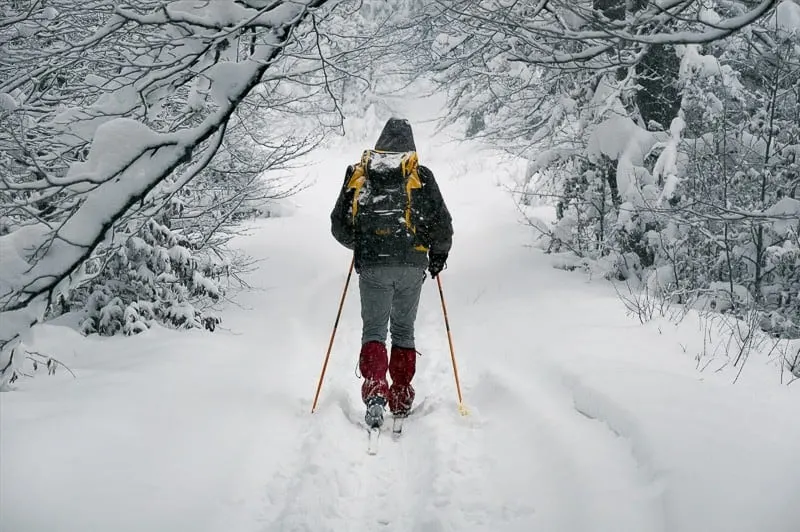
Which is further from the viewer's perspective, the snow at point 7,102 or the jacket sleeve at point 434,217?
the jacket sleeve at point 434,217

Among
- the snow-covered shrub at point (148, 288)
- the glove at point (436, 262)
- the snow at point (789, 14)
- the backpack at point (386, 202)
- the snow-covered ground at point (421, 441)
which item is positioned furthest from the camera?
the snow-covered shrub at point (148, 288)

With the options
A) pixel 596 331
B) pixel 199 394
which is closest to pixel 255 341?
pixel 199 394

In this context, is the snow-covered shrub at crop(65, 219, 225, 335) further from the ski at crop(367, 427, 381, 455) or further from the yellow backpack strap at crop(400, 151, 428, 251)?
the ski at crop(367, 427, 381, 455)

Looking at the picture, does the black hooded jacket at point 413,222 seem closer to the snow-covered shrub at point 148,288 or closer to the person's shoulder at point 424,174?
the person's shoulder at point 424,174

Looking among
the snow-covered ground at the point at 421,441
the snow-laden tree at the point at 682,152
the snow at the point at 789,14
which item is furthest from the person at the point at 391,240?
the snow at the point at 789,14

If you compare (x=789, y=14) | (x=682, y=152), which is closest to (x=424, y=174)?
(x=789, y=14)

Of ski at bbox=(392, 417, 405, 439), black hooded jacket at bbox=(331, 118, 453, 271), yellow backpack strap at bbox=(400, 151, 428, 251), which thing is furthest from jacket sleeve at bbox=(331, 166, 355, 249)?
ski at bbox=(392, 417, 405, 439)

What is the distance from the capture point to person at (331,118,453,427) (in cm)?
495

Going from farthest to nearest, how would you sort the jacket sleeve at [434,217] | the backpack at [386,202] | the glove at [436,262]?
the glove at [436,262], the jacket sleeve at [434,217], the backpack at [386,202]

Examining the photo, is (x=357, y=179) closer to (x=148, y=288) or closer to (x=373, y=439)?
(x=373, y=439)

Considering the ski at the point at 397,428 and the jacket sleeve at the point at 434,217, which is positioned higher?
the jacket sleeve at the point at 434,217

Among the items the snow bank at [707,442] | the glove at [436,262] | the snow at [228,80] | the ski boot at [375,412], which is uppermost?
the snow at [228,80]

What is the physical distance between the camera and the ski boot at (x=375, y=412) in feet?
15.4

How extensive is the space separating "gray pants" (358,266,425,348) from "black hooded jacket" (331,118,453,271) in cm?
8
